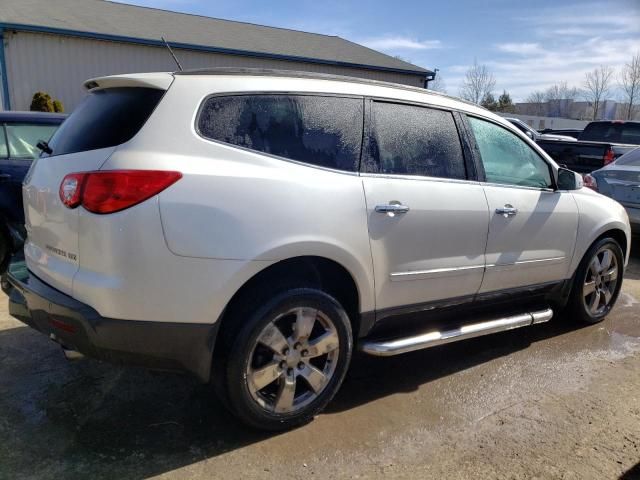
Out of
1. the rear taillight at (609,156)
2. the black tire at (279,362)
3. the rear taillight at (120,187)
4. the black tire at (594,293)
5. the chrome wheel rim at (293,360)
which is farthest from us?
the rear taillight at (609,156)

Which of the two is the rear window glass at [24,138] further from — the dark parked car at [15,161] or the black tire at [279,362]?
the black tire at [279,362]

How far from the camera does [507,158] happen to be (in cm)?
422

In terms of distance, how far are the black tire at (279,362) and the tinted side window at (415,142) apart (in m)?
0.93

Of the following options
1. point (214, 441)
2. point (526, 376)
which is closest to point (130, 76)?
point (214, 441)

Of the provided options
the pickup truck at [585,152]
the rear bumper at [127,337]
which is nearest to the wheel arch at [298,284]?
the rear bumper at [127,337]

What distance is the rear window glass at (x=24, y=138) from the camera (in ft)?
17.8

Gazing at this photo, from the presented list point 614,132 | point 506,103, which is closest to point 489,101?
point 506,103

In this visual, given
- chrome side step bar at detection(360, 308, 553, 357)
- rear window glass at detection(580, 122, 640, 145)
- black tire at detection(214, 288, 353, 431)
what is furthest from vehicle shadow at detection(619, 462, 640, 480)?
rear window glass at detection(580, 122, 640, 145)

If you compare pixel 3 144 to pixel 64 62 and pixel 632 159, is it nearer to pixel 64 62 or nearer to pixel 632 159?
pixel 632 159

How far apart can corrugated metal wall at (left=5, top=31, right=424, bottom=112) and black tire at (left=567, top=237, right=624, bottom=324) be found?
14783 mm

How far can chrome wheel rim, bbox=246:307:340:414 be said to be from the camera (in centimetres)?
293

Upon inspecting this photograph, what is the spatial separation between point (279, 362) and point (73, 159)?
147 cm

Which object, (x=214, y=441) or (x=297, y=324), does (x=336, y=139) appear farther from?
(x=214, y=441)

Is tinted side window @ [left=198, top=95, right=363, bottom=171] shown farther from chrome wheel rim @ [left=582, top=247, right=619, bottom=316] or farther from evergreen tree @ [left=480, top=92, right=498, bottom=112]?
evergreen tree @ [left=480, top=92, right=498, bottom=112]
